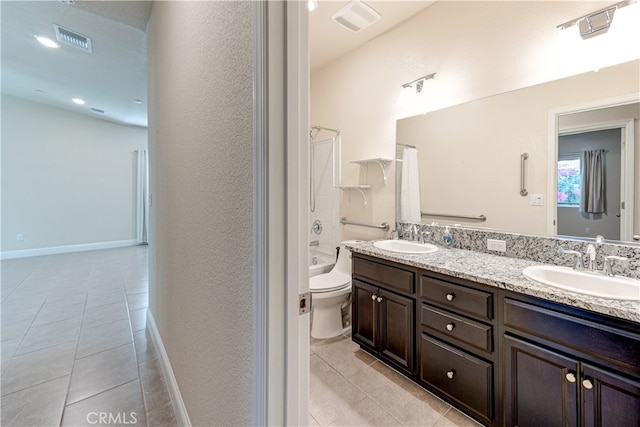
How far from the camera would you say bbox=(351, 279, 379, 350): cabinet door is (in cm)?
199

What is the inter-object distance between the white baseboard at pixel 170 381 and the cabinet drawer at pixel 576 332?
1.62 metres

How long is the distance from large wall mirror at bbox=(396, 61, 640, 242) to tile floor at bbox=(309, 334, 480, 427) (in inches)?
46.5

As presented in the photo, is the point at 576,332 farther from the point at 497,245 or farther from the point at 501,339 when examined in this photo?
the point at 497,245

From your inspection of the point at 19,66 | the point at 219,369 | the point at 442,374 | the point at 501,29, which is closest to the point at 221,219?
the point at 219,369

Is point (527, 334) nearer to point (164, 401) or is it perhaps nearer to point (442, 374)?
point (442, 374)

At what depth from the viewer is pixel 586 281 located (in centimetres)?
130

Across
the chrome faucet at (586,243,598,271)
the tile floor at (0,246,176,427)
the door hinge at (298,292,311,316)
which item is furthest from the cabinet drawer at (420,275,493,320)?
the tile floor at (0,246,176,427)

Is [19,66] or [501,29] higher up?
[19,66]

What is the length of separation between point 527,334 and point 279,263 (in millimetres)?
1257

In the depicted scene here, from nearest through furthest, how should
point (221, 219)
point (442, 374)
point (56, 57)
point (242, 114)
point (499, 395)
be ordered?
1. point (242, 114)
2. point (221, 219)
3. point (499, 395)
4. point (442, 374)
5. point (56, 57)

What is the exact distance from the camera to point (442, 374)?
5.16ft

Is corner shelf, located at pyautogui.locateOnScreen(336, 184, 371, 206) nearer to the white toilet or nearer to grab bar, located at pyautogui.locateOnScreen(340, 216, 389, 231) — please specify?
grab bar, located at pyautogui.locateOnScreen(340, 216, 389, 231)

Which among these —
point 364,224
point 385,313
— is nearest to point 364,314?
point 385,313

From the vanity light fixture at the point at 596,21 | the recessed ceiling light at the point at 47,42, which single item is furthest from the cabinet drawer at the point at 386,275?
the recessed ceiling light at the point at 47,42
